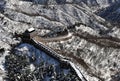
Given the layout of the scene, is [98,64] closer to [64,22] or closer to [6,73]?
[6,73]

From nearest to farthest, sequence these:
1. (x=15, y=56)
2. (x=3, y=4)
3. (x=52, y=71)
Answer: (x=52, y=71) → (x=15, y=56) → (x=3, y=4)

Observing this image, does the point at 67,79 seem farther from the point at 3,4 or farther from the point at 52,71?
the point at 3,4

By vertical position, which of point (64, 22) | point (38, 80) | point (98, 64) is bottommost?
point (64, 22)

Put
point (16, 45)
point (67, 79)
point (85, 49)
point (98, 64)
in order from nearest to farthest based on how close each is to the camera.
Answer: point (67, 79)
point (16, 45)
point (98, 64)
point (85, 49)

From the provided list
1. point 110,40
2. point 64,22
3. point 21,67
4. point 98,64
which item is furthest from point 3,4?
point 21,67

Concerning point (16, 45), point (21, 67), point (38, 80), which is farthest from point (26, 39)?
point (38, 80)

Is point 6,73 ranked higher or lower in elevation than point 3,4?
higher

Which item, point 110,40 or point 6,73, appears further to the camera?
point 110,40

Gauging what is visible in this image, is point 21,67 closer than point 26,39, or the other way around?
point 21,67

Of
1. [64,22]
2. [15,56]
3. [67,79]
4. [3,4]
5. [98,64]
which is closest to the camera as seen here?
[67,79]
